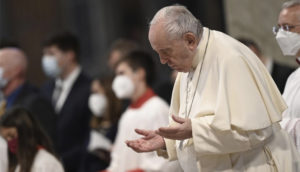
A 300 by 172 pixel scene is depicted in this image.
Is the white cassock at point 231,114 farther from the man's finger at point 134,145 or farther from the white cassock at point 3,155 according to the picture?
the white cassock at point 3,155

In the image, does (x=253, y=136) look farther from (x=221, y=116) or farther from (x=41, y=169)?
(x=41, y=169)

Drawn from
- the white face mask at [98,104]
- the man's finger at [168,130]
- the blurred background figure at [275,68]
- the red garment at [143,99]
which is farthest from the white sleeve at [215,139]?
the white face mask at [98,104]

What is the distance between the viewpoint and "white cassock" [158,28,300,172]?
5.02 meters

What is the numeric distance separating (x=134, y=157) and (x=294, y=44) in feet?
7.61

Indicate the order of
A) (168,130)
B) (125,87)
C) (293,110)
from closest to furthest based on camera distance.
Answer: (168,130)
(293,110)
(125,87)

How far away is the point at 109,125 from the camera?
376 inches

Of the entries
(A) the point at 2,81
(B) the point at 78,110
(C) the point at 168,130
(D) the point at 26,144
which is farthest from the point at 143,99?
(C) the point at 168,130

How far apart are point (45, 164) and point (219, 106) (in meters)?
1.92

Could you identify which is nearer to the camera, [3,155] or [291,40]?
[291,40]

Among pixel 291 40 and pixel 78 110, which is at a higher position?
pixel 291 40

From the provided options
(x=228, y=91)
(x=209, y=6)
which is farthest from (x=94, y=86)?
(x=228, y=91)

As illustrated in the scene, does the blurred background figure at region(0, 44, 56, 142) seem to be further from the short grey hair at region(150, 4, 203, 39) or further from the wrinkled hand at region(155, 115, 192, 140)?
the wrinkled hand at region(155, 115, 192, 140)

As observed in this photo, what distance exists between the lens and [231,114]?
16.5 feet

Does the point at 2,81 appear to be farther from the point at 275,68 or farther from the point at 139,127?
the point at 275,68
